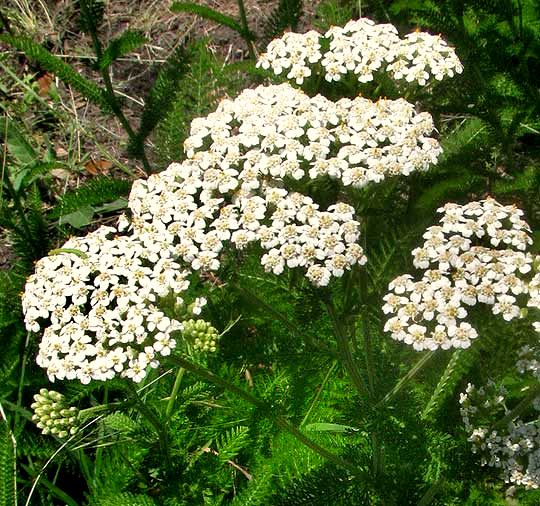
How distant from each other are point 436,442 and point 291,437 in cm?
93

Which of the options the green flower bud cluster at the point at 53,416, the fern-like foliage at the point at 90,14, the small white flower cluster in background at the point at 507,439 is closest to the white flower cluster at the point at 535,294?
the small white flower cluster in background at the point at 507,439

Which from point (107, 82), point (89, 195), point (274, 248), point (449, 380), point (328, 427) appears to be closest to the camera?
point (274, 248)

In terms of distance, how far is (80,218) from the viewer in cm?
470

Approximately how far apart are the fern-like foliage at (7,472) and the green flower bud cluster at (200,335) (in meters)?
0.95

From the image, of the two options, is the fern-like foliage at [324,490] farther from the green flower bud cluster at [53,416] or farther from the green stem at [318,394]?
the green flower bud cluster at [53,416]

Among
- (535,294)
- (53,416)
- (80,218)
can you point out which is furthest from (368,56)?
(80,218)

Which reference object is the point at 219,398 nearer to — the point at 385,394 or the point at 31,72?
the point at 385,394

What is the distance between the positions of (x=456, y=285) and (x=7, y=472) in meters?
1.99

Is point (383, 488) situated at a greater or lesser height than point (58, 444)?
greater

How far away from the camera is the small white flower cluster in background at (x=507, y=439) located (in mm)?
2668

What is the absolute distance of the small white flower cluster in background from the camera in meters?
2.67

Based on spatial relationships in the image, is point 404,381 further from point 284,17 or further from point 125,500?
point 284,17

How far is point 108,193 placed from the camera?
3574 mm

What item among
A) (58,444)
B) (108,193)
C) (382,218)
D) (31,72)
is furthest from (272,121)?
(31,72)
